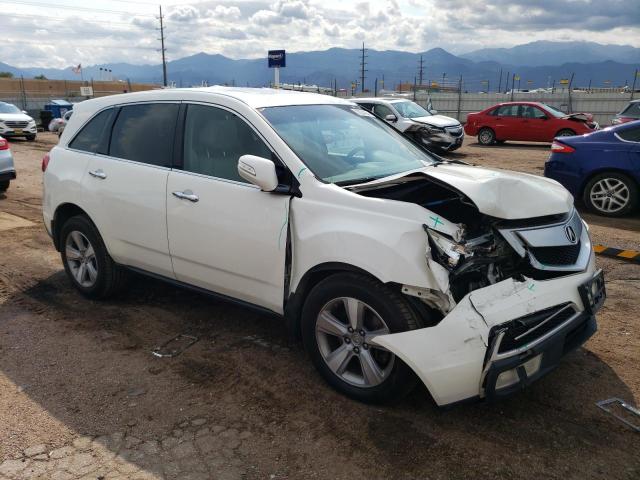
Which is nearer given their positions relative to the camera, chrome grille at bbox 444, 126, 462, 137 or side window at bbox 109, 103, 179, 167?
side window at bbox 109, 103, 179, 167

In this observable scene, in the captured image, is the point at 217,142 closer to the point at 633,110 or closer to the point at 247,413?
the point at 247,413

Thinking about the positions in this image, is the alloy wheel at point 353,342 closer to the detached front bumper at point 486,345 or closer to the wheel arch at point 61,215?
the detached front bumper at point 486,345

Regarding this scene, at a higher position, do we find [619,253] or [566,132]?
[566,132]

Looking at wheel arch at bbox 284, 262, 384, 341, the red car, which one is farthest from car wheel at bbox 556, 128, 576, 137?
wheel arch at bbox 284, 262, 384, 341

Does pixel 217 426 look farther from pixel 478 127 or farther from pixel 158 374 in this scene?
pixel 478 127

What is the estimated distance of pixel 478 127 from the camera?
65.3 feet

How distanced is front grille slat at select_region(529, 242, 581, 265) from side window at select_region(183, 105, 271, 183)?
1.76m

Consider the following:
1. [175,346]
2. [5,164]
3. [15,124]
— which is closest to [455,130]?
[5,164]

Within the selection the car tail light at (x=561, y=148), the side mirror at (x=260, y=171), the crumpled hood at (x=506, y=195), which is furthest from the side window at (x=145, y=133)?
the car tail light at (x=561, y=148)

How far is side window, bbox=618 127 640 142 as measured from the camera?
7.92 metres

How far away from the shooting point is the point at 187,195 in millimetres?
3838

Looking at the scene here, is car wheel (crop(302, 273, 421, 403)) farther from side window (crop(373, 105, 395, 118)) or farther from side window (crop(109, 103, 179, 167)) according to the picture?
side window (crop(373, 105, 395, 118))

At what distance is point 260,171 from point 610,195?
669 cm

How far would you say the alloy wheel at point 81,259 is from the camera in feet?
15.9
